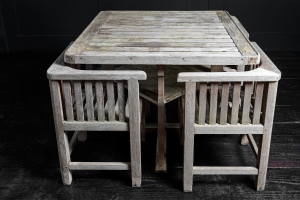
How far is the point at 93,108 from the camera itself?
1936mm

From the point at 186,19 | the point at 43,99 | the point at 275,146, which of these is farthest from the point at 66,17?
the point at 275,146

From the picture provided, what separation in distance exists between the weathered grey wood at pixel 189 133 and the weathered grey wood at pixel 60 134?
2.09 ft

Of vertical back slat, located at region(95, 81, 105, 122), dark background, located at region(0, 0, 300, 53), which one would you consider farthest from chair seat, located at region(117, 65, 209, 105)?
dark background, located at region(0, 0, 300, 53)

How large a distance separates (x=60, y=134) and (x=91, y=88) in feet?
1.03

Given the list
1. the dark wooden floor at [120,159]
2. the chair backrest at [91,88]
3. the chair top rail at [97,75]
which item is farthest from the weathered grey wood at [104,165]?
the chair top rail at [97,75]

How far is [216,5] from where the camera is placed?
4.47 m

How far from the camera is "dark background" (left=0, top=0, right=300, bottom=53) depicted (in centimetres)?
446

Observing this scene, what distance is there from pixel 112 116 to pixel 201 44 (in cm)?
61

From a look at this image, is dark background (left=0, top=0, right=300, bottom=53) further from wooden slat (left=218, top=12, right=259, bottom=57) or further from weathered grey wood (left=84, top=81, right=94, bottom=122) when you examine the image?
weathered grey wood (left=84, top=81, right=94, bottom=122)

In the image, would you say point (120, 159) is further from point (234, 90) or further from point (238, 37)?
point (238, 37)

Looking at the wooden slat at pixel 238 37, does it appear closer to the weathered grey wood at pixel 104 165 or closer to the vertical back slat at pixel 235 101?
the vertical back slat at pixel 235 101

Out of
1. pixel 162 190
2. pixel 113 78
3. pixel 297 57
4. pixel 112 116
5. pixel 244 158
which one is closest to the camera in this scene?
pixel 113 78

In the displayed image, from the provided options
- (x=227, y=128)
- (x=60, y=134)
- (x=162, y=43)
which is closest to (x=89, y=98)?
(x=60, y=134)

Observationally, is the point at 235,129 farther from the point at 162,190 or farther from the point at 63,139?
the point at 63,139
